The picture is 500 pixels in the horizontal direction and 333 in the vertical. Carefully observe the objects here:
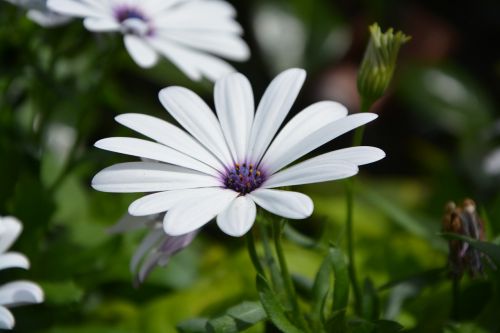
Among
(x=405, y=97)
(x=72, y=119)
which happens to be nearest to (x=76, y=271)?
(x=72, y=119)

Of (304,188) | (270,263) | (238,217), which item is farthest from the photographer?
(304,188)

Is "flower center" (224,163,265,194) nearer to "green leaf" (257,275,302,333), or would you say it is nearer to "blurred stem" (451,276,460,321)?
"green leaf" (257,275,302,333)

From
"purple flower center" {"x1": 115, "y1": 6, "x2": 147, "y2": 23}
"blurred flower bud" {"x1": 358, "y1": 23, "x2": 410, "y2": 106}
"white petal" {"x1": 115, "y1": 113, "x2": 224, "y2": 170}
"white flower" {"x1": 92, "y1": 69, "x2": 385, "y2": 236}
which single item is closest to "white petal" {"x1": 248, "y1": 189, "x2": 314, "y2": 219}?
"white flower" {"x1": 92, "y1": 69, "x2": 385, "y2": 236}

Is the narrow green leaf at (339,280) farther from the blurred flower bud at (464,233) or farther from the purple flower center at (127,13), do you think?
the purple flower center at (127,13)

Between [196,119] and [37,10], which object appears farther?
[37,10]

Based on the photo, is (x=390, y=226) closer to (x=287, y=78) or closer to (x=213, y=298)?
(x=213, y=298)

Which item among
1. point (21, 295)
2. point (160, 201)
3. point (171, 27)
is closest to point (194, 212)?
point (160, 201)

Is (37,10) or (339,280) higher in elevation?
(37,10)

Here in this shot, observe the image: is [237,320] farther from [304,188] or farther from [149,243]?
[304,188]
